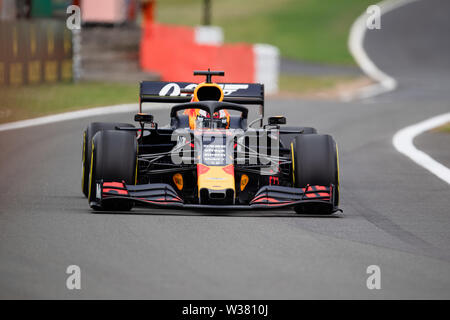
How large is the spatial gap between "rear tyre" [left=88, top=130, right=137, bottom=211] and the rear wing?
2347 mm

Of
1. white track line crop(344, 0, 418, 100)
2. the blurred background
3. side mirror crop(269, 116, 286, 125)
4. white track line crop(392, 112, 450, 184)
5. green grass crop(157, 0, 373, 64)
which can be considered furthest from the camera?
→ green grass crop(157, 0, 373, 64)

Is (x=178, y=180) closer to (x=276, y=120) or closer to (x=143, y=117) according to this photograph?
(x=143, y=117)

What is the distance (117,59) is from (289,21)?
23.1 metres

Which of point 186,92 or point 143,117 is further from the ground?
point 186,92

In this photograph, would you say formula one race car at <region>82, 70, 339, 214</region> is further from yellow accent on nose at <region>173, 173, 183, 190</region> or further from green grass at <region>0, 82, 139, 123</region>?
green grass at <region>0, 82, 139, 123</region>

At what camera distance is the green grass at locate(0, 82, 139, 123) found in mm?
22625

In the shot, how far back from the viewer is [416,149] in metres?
17.1

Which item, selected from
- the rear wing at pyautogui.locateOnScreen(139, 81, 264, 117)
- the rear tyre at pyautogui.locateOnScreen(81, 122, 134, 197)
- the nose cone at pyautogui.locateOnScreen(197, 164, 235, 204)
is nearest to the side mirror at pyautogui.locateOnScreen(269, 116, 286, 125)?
the nose cone at pyautogui.locateOnScreen(197, 164, 235, 204)

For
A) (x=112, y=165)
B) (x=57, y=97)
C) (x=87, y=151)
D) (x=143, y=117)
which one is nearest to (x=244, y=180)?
A: (x=143, y=117)

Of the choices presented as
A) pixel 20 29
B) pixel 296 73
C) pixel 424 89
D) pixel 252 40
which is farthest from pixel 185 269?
pixel 252 40

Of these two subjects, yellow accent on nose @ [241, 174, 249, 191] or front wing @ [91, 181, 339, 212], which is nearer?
front wing @ [91, 181, 339, 212]

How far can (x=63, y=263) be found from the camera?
7922 mm

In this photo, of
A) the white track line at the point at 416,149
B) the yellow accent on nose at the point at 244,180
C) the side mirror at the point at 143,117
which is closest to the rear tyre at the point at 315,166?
the yellow accent on nose at the point at 244,180

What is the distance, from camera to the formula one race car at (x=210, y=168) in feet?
33.8
